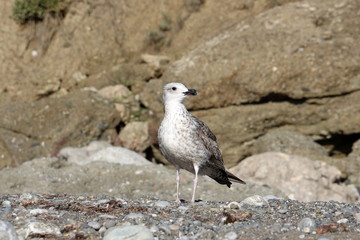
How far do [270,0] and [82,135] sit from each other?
822 cm

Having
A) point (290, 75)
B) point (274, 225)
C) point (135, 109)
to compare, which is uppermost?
point (274, 225)

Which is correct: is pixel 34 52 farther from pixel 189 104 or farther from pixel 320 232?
pixel 320 232

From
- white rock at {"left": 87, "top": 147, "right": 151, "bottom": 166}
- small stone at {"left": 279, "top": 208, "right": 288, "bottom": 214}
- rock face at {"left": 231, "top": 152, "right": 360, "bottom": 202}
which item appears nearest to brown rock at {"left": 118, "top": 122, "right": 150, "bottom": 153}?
white rock at {"left": 87, "top": 147, "right": 151, "bottom": 166}

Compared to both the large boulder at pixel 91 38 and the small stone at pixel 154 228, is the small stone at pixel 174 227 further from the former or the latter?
the large boulder at pixel 91 38

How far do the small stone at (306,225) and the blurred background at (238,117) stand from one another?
5969 mm

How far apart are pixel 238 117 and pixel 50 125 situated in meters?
5.22

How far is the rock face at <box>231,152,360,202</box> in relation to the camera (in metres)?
13.1

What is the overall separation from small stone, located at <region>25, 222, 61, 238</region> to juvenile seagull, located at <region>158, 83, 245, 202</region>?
2388mm

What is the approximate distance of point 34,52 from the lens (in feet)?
77.3

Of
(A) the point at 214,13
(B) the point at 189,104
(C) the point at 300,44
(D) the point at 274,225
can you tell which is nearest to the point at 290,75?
(C) the point at 300,44

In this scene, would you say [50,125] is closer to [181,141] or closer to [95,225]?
[181,141]

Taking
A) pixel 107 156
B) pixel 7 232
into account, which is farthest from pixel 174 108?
pixel 107 156

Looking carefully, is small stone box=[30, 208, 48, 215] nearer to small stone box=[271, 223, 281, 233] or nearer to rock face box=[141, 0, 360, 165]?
small stone box=[271, 223, 281, 233]

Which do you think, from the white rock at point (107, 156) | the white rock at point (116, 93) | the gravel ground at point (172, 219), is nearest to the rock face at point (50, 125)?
A: the white rock at point (116, 93)
